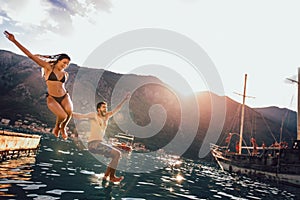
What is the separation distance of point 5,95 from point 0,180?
190 meters

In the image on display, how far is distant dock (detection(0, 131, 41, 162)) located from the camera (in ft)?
60.4

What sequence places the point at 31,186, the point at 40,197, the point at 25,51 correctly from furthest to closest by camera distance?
the point at 31,186
the point at 40,197
the point at 25,51

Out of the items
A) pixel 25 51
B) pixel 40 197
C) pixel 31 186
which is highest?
pixel 25 51

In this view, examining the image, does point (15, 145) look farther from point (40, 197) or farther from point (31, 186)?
point (40, 197)

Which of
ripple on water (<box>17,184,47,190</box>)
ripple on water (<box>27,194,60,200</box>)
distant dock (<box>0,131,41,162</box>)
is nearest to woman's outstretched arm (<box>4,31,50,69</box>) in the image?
ripple on water (<box>27,194,60,200</box>)

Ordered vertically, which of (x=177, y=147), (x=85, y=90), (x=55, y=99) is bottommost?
(x=177, y=147)

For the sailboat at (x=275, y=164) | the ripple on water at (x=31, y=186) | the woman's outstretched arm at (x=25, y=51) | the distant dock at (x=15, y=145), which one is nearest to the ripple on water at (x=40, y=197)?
the ripple on water at (x=31, y=186)

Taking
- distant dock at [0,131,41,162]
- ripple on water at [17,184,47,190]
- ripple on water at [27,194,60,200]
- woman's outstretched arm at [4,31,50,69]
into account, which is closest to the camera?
woman's outstretched arm at [4,31,50,69]

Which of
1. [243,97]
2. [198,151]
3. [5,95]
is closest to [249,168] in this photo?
[243,97]

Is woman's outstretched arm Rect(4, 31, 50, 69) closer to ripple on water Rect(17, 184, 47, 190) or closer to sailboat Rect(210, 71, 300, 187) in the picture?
ripple on water Rect(17, 184, 47, 190)

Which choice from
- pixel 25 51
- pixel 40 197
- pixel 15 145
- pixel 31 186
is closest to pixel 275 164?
pixel 15 145

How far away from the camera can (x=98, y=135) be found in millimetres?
9531

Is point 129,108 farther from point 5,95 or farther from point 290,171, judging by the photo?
point 290,171

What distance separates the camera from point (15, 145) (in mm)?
21250
